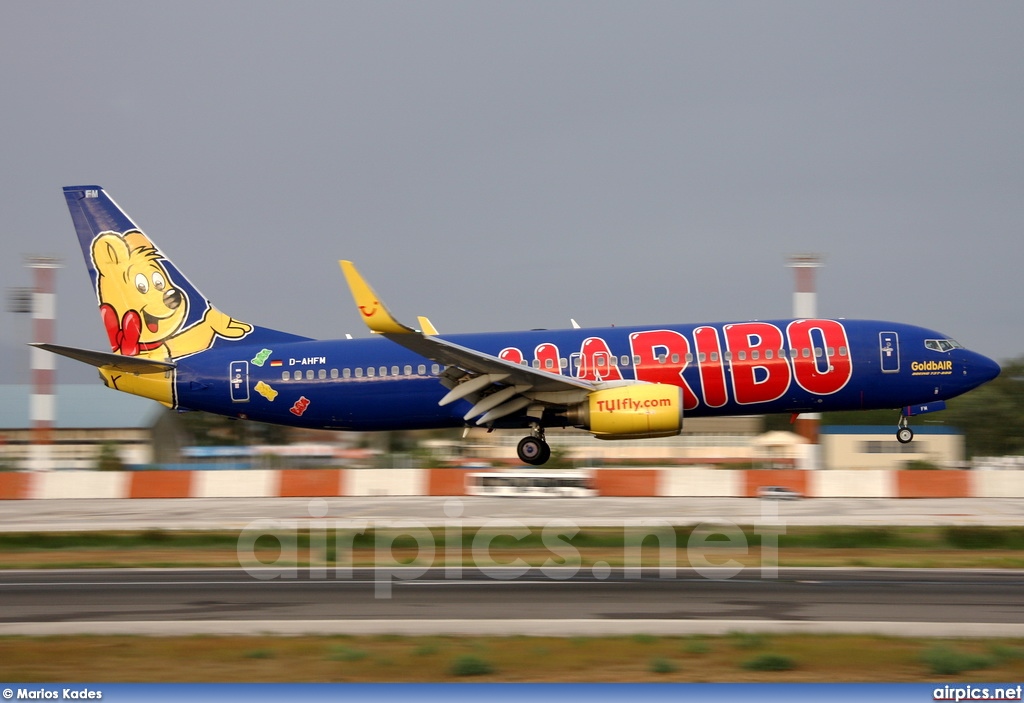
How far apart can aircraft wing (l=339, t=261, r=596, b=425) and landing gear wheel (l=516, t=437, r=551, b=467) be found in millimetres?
915

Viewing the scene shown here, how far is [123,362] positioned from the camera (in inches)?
1139

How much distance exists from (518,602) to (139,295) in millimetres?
20125

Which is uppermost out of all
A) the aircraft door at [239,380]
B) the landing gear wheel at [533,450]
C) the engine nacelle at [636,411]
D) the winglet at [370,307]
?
the winglet at [370,307]

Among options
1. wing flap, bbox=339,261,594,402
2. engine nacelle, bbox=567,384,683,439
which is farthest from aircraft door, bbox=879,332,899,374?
wing flap, bbox=339,261,594,402

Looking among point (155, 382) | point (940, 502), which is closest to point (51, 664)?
point (155, 382)

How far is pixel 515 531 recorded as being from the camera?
71.8 feet

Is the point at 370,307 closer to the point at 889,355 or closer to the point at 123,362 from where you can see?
the point at 123,362

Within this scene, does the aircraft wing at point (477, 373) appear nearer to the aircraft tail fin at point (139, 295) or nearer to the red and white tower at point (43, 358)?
the aircraft tail fin at point (139, 295)

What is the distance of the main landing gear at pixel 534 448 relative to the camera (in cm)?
2766

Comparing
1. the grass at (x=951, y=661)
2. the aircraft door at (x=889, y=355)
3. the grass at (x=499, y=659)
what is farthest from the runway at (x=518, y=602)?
the aircraft door at (x=889, y=355)

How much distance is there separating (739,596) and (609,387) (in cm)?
1233

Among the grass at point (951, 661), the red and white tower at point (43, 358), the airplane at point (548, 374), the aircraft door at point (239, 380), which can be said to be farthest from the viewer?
the red and white tower at point (43, 358)

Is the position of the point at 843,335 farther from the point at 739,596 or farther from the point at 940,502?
the point at 739,596

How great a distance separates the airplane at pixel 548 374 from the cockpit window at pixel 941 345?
0.18ft
